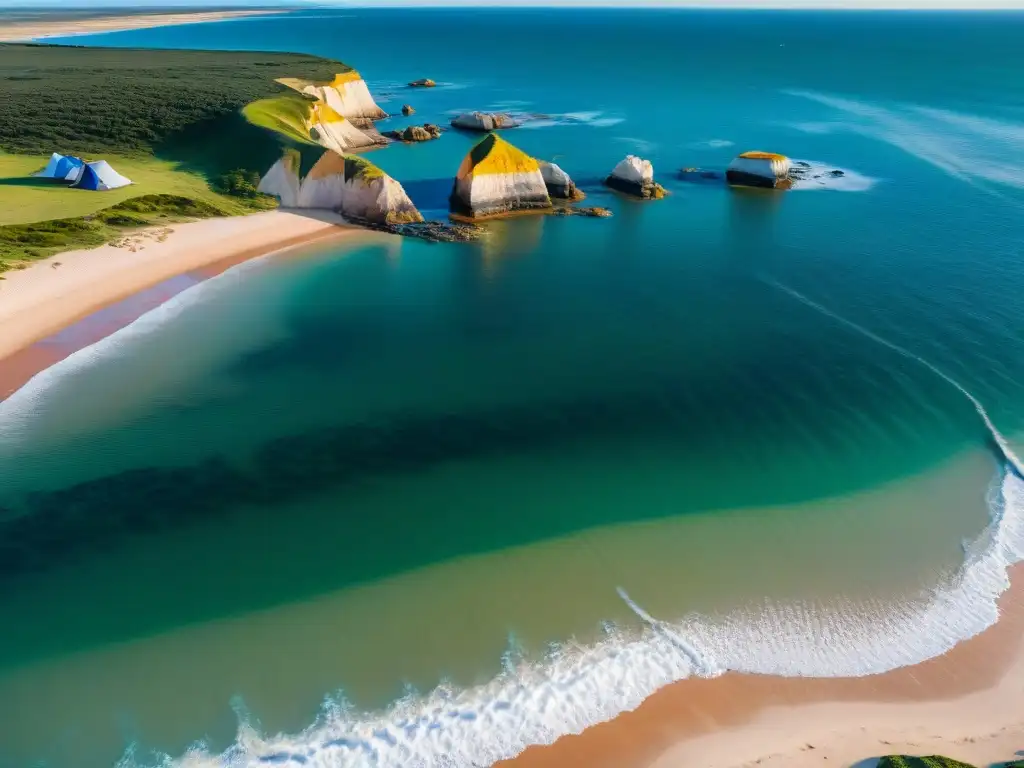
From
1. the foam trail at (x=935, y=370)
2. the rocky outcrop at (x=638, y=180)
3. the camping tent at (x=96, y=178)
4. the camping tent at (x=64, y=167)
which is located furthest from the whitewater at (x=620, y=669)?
the camping tent at (x=64, y=167)

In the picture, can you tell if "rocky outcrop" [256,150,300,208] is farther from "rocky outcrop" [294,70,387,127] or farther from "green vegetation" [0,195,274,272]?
"rocky outcrop" [294,70,387,127]

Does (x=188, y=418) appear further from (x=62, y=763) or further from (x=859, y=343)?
(x=859, y=343)

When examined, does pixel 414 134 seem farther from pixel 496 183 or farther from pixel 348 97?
pixel 496 183

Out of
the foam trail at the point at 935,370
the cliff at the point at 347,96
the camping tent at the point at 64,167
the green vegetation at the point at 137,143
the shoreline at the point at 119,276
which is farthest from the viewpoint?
the cliff at the point at 347,96

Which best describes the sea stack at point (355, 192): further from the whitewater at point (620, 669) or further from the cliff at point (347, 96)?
the whitewater at point (620, 669)

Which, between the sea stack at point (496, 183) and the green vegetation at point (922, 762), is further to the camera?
the sea stack at point (496, 183)

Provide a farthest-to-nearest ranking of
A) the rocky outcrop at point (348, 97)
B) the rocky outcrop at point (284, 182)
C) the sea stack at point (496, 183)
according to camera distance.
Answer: the rocky outcrop at point (348, 97) < the sea stack at point (496, 183) < the rocky outcrop at point (284, 182)

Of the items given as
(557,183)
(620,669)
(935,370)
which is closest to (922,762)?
(620,669)

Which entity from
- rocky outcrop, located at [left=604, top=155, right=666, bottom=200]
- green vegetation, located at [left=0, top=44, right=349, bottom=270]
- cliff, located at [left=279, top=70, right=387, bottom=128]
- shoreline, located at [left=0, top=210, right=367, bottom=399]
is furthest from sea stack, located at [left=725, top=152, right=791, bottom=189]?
cliff, located at [left=279, top=70, right=387, bottom=128]
